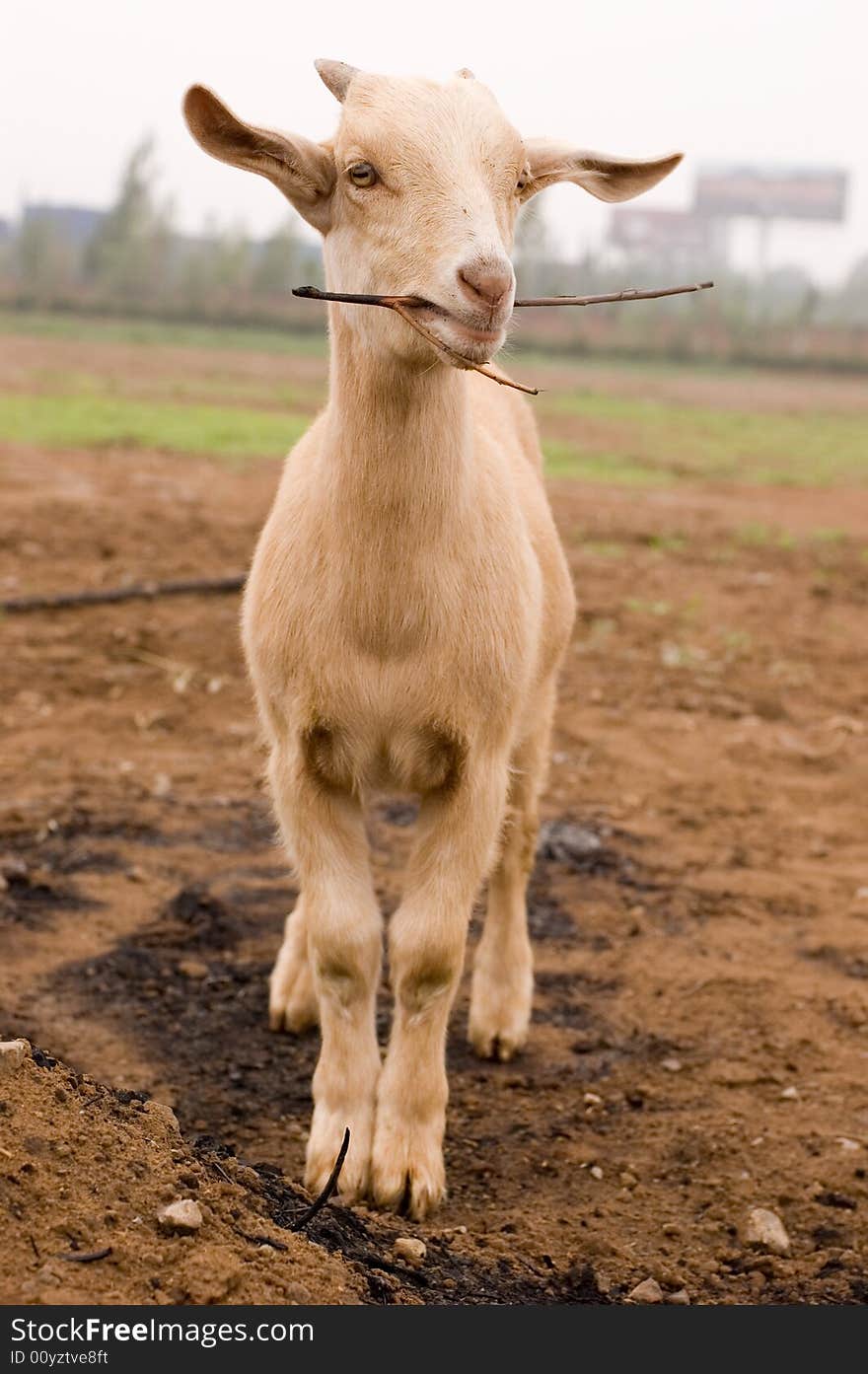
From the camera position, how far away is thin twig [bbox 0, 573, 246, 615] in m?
9.53

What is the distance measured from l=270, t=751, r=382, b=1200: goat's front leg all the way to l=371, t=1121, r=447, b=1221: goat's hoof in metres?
0.09

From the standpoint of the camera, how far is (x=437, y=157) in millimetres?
3654

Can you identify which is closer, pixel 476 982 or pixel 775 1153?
pixel 775 1153

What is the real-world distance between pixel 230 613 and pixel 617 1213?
6.07 meters

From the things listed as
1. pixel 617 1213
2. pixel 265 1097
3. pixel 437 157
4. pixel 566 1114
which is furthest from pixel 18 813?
pixel 437 157

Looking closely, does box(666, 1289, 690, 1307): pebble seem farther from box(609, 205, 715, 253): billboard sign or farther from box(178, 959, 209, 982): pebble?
box(609, 205, 715, 253): billboard sign

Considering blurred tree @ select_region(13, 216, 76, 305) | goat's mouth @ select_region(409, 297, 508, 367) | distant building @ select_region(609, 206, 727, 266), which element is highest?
distant building @ select_region(609, 206, 727, 266)

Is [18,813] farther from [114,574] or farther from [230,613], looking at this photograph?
[114,574]

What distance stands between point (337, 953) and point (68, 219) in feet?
218

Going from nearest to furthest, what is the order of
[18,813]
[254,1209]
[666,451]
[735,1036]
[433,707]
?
[254,1209] < [433,707] < [735,1036] < [18,813] < [666,451]

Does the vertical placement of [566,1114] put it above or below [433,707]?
below

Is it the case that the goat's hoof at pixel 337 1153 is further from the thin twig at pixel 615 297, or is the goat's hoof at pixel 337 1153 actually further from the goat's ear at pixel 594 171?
the goat's ear at pixel 594 171

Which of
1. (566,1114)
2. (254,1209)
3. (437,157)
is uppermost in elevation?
(437,157)

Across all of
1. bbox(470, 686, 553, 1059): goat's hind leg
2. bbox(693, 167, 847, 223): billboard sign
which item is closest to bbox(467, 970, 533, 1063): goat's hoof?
bbox(470, 686, 553, 1059): goat's hind leg
